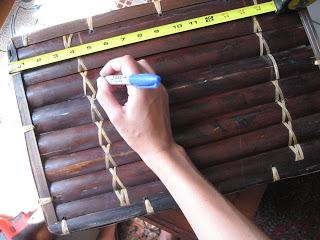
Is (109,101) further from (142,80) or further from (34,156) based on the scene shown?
(34,156)

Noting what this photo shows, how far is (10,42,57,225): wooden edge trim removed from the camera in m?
0.75

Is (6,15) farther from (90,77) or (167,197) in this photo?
→ (167,197)

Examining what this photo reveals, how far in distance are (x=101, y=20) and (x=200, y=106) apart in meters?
0.30

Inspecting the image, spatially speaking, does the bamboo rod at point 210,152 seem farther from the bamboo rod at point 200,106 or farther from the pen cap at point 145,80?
the pen cap at point 145,80

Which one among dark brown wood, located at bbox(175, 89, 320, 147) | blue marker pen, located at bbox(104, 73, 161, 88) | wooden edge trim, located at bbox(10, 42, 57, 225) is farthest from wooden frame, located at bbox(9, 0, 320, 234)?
blue marker pen, located at bbox(104, 73, 161, 88)

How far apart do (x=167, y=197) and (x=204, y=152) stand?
0.41 ft

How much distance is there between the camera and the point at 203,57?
2.55 feet

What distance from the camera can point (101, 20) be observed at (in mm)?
792

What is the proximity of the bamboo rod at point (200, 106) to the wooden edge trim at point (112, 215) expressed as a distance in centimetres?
17

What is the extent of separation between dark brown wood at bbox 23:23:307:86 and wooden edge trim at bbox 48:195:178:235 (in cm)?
28

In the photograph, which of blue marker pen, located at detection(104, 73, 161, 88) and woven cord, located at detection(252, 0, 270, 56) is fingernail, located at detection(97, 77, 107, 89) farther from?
woven cord, located at detection(252, 0, 270, 56)

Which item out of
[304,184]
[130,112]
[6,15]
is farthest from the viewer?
[304,184]

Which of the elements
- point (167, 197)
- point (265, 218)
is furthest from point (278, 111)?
point (265, 218)

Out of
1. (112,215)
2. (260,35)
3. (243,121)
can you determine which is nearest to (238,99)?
(243,121)
